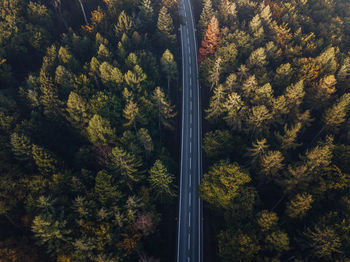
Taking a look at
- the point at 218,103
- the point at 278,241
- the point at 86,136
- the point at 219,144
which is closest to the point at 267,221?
the point at 278,241

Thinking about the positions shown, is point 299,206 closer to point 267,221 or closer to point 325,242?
point 325,242

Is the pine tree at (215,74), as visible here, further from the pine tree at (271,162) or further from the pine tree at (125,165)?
the pine tree at (125,165)

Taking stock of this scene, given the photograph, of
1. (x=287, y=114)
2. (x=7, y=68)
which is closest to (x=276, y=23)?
(x=287, y=114)

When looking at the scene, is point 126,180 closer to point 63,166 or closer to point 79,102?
point 63,166

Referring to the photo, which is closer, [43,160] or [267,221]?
[267,221]

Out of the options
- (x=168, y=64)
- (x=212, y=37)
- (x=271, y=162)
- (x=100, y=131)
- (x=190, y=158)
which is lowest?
(x=271, y=162)

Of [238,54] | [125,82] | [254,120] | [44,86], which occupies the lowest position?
[254,120]
